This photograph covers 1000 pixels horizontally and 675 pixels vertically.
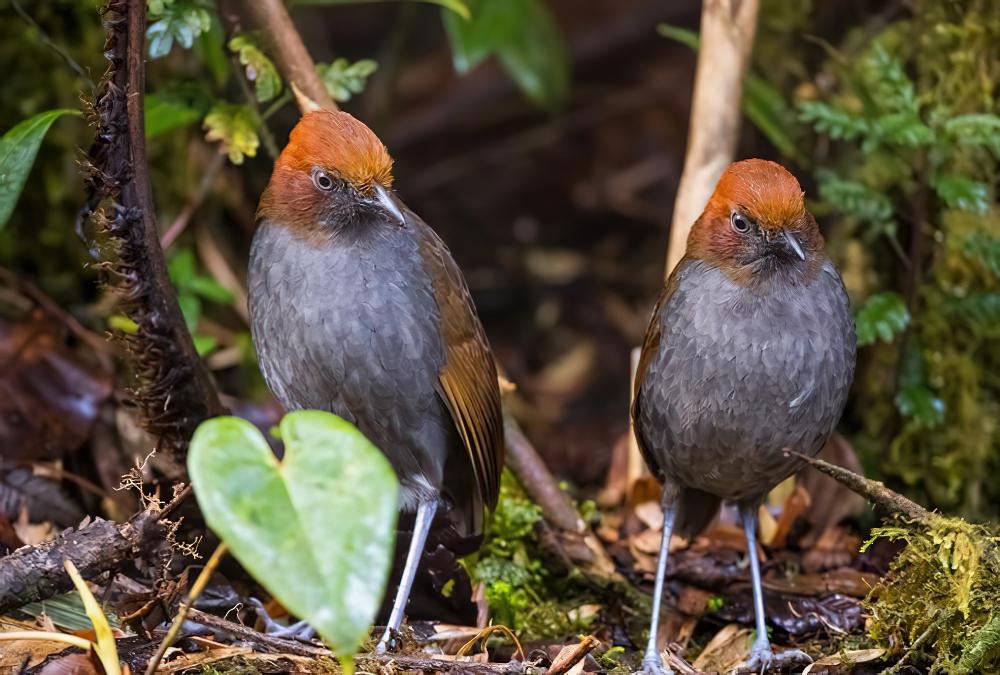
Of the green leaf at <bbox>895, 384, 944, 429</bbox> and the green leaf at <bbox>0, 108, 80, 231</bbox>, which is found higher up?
the green leaf at <bbox>0, 108, 80, 231</bbox>

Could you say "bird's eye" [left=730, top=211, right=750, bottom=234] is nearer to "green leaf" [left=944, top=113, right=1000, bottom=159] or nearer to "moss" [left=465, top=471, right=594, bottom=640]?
"green leaf" [left=944, top=113, right=1000, bottom=159]

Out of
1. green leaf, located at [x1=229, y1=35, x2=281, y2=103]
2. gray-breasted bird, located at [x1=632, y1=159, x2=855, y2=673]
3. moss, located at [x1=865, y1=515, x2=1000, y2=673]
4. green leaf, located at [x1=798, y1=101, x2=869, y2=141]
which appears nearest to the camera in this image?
moss, located at [x1=865, y1=515, x2=1000, y2=673]

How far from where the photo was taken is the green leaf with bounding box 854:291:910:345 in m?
4.36

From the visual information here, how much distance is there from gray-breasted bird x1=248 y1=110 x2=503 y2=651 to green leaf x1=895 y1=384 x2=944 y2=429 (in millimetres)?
1844

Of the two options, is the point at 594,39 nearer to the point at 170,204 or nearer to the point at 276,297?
the point at 170,204

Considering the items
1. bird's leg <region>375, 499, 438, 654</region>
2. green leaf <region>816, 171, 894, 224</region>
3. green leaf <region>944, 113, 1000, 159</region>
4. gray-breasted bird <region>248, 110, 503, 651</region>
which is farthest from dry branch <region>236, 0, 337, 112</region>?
green leaf <region>944, 113, 1000, 159</region>

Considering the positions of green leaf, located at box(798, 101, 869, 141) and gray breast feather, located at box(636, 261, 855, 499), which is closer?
gray breast feather, located at box(636, 261, 855, 499)

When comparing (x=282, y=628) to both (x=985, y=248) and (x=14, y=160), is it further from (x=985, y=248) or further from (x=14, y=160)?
(x=985, y=248)

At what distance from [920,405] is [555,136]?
4101mm

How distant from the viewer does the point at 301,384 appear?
3.66m

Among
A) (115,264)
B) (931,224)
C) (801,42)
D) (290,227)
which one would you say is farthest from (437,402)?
(801,42)

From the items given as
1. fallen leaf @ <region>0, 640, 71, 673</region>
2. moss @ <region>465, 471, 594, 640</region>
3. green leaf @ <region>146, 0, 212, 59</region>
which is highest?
green leaf @ <region>146, 0, 212, 59</region>

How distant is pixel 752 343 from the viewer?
3.64m

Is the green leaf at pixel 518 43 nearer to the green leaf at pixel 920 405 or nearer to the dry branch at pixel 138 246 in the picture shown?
the dry branch at pixel 138 246
